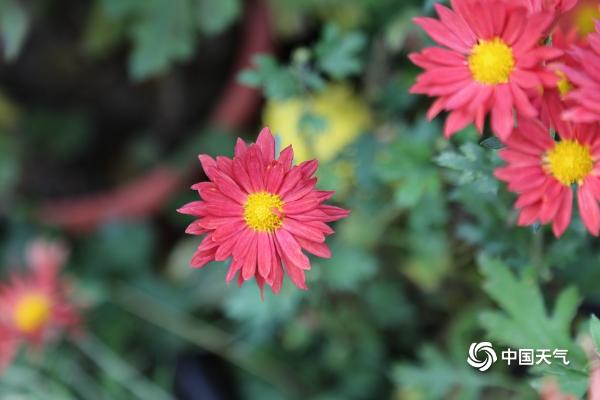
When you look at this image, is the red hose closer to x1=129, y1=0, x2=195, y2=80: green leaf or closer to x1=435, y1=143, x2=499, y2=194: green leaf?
x1=129, y1=0, x2=195, y2=80: green leaf

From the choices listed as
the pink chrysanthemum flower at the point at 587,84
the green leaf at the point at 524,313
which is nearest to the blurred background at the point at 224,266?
the green leaf at the point at 524,313

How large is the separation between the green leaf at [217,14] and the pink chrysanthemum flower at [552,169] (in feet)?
1.77

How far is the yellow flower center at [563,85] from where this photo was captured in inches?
24.8

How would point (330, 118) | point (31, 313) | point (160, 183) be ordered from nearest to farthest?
point (31, 313) < point (330, 118) < point (160, 183)

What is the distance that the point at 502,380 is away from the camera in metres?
0.95

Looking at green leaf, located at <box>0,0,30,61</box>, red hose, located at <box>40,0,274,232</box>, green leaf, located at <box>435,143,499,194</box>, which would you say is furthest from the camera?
red hose, located at <box>40,0,274,232</box>

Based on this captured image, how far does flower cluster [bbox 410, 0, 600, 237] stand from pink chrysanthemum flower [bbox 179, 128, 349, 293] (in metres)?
0.13

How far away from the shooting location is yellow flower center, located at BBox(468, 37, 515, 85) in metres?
0.62

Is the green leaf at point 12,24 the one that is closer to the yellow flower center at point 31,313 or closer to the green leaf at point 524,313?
the yellow flower center at point 31,313

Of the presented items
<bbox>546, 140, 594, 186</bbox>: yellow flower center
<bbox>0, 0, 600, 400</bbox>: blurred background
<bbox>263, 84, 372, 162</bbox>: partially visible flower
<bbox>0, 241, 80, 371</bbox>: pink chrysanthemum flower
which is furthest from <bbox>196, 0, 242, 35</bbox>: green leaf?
<bbox>546, 140, 594, 186</bbox>: yellow flower center

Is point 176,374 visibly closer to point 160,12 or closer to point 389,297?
point 389,297

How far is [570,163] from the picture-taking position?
626mm

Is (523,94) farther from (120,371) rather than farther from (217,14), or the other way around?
(120,371)

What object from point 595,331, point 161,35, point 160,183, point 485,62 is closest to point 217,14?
point 161,35
